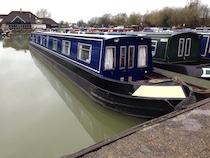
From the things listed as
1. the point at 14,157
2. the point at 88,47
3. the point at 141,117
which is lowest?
the point at 14,157

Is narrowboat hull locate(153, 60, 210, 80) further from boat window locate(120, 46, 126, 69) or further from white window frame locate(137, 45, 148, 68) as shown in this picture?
boat window locate(120, 46, 126, 69)

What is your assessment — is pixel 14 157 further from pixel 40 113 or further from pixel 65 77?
pixel 65 77

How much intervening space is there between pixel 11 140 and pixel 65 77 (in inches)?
150

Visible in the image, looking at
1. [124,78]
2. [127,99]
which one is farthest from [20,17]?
[127,99]

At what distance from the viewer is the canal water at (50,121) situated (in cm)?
347

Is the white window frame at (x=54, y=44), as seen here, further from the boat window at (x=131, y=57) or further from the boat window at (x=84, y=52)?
the boat window at (x=131, y=57)

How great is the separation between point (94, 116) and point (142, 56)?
193 centimetres

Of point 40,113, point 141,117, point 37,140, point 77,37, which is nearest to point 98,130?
point 141,117

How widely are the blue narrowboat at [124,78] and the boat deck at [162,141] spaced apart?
0.81 metres

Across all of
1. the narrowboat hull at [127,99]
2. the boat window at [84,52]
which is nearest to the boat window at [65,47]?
the boat window at [84,52]

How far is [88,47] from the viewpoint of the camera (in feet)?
17.5

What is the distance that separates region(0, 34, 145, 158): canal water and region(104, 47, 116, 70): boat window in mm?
1012

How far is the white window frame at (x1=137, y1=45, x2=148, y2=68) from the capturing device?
500cm

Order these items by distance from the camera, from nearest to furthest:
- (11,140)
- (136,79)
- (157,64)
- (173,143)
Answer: (173,143) → (11,140) → (136,79) → (157,64)
